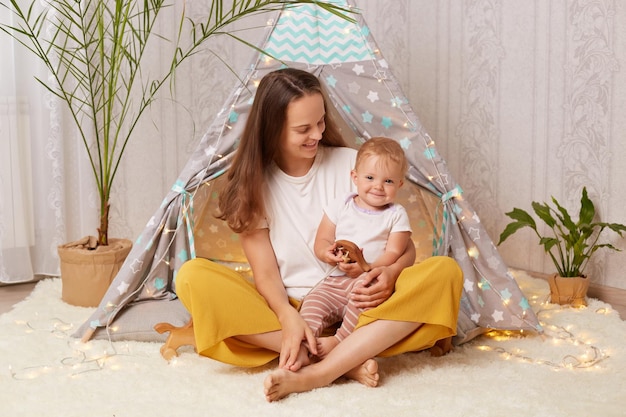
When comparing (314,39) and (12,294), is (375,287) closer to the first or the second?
(314,39)

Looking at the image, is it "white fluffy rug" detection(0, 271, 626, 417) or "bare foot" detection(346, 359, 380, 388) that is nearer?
"white fluffy rug" detection(0, 271, 626, 417)

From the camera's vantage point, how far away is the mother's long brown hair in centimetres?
222

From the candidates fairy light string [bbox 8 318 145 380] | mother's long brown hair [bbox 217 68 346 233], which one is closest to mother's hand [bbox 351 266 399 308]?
mother's long brown hair [bbox 217 68 346 233]

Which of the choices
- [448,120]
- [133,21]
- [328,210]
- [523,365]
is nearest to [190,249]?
[328,210]

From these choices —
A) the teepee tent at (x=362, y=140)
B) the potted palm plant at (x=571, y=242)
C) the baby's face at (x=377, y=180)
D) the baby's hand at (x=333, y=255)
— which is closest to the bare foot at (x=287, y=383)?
the baby's hand at (x=333, y=255)

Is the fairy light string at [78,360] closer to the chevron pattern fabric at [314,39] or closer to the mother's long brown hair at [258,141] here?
the mother's long brown hair at [258,141]

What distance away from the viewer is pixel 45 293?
301 centimetres

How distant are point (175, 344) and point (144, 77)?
153cm

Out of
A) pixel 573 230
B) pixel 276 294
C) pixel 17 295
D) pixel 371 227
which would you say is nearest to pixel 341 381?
pixel 276 294

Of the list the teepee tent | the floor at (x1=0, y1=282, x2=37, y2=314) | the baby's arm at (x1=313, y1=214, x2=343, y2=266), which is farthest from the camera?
the floor at (x1=0, y1=282, x2=37, y2=314)

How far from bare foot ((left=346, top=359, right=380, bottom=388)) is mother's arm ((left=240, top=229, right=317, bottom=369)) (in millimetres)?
121

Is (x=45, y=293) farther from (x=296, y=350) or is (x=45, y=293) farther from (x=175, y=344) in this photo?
(x=296, y=350)

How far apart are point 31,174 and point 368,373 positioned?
1.81 m

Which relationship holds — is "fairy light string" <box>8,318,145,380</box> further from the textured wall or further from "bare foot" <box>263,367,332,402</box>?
the textured wall
